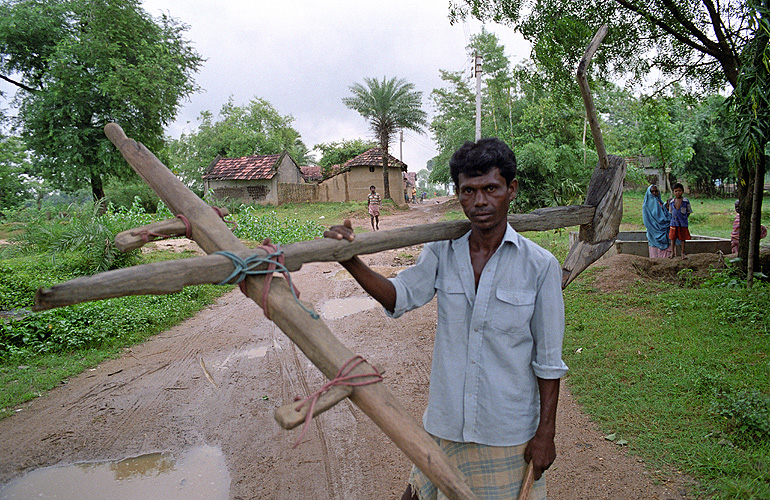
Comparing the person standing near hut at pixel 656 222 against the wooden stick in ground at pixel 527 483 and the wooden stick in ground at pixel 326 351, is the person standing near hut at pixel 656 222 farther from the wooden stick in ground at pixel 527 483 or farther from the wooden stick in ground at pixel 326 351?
the wooden stick in ground at pixel 326 351

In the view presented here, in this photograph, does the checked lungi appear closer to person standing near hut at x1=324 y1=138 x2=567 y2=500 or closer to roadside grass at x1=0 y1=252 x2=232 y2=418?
person standing near hut at x1=324 y1=138 x2=567 y2=500

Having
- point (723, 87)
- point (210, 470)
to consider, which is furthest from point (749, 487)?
point (723, 87)

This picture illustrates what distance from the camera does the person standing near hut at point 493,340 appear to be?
5.70 ft

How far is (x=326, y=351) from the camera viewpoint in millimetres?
1384

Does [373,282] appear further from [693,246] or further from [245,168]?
[245,168]

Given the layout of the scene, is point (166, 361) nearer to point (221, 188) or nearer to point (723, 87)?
point (723, 87)

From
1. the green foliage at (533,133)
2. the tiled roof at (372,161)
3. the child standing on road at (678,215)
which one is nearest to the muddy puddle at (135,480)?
the child standing on road at (678,215)

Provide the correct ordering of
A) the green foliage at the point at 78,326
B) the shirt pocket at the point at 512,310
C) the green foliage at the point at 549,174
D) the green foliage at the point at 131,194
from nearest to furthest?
1. the shirt pocket at the point at 512,310
2. the green foliage at the point at 78,326
3. the green foliage at the point at 549,174
4. the green foliage at the point at 131,194

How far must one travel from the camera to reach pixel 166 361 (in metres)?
5.09

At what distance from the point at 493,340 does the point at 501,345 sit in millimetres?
34

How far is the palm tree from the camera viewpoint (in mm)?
28047

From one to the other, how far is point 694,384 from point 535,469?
291 cm

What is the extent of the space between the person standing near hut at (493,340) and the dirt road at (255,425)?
1345 mm

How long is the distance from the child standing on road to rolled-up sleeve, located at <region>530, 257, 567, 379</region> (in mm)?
7471
